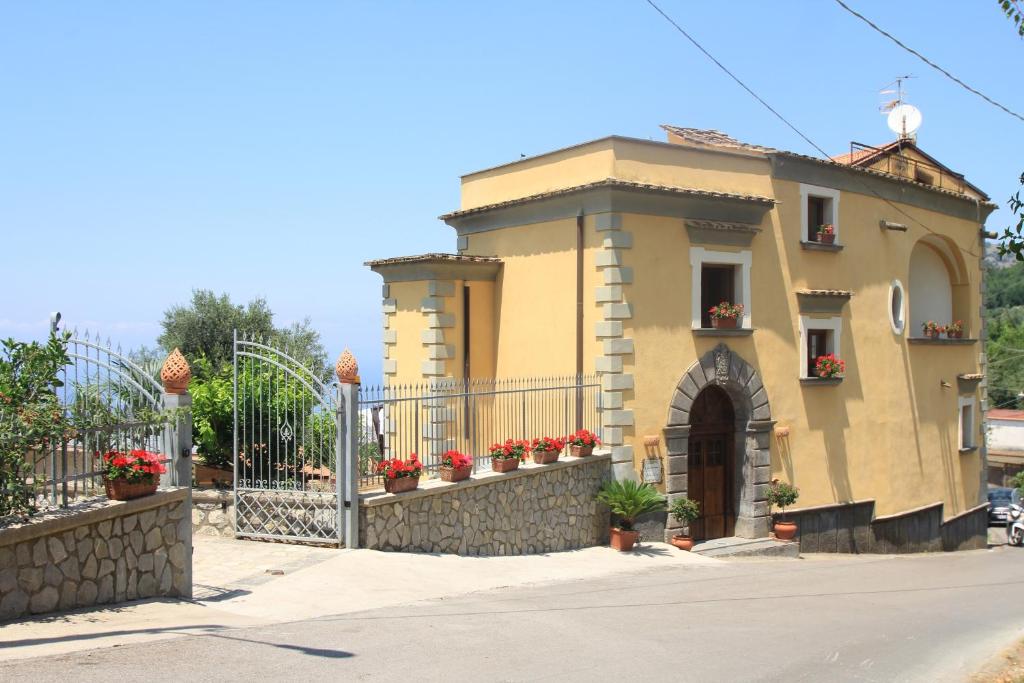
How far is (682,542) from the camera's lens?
16.2 metres

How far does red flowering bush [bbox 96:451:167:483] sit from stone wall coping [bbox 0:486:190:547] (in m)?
0.23

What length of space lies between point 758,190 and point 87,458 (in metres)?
13.4

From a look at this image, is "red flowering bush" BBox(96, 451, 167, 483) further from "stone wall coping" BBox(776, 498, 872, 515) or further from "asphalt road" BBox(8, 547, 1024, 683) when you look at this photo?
"stone wall coping" BBox(776, 498, 872, 515)

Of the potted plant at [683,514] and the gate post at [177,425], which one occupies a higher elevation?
the gate post at [177,425]

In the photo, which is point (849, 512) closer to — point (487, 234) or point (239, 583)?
point (487, 234)

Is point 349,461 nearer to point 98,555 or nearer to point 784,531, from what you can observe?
point 98,555

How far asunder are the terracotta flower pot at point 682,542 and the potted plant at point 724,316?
12.8 ft

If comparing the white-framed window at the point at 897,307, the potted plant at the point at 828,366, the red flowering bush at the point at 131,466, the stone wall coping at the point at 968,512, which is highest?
the white-framed window at the point at 897,307

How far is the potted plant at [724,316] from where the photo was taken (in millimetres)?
17188

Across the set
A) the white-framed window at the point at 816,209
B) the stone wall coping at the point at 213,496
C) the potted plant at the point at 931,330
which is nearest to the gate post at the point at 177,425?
the stone wall coping at the point at 213,496

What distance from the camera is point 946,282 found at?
2489cm

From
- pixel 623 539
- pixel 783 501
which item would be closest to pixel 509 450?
pixel 623 539

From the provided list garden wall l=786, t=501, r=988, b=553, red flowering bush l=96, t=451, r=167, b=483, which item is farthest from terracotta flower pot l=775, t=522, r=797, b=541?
red flowering bush l=96, t=451, r=167, b=483

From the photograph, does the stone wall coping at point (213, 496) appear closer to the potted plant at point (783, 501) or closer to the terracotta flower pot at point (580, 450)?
the terracotta flower pot at point (580, 450)
